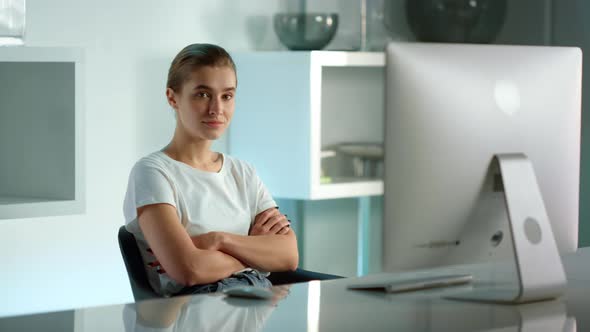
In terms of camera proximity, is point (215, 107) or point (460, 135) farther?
point (215, 107)

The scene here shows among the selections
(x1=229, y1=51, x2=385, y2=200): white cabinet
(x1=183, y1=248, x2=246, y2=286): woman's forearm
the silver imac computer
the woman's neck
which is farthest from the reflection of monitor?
(x1=229, y1=51, x2=385, y2=200): white cabinet

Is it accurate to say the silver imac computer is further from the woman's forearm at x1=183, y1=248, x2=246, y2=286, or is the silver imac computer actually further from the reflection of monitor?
the woman's forearm at x1=183, y1=248, x2=246, y2=286

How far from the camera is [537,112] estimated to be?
1.82 meters

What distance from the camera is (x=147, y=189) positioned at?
8.42 feet

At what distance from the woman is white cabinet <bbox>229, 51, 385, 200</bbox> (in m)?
0.85

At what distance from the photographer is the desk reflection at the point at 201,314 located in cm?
155

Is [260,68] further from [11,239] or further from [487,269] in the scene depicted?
[487,269]

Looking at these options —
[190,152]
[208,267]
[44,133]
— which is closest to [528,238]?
[208,267]

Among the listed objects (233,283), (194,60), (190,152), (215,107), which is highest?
(194,60)

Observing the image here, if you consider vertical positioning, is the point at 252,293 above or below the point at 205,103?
below

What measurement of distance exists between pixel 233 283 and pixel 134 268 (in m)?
0.27

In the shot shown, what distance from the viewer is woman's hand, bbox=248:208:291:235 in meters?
2.77

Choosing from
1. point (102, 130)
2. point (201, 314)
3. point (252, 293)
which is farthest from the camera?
point (102, 130)

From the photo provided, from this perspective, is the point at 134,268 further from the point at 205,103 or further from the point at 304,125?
the point at 304,125
